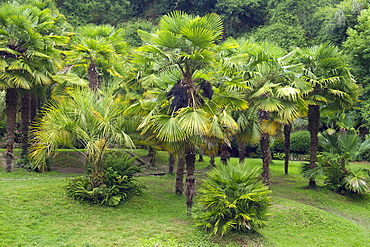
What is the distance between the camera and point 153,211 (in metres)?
13.0

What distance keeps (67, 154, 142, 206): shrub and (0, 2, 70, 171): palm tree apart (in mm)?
5506

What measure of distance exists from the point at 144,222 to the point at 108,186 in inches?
92.6

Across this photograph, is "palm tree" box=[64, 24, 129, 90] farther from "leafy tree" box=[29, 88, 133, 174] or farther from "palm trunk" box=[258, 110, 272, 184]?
"palm trunk" box=[258, 110, 272, 184]

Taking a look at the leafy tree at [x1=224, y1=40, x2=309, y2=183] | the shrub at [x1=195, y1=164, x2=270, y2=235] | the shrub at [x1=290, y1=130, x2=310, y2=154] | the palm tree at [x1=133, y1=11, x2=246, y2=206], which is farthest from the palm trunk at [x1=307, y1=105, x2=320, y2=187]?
the shrub at [x1=290, y1=130, x2=310, y2=154]

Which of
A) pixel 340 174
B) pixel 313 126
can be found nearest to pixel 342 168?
pixel 340 174

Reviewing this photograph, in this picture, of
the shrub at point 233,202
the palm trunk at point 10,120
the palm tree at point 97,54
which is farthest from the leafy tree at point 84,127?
the palm trunk at point 10,120

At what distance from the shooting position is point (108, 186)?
13406mm

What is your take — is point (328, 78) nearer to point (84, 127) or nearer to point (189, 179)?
point (189, 179)

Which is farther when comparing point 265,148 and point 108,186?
point 265,148

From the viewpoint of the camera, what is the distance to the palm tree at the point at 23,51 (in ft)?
52.8

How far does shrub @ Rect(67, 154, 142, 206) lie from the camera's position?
12.8 meters

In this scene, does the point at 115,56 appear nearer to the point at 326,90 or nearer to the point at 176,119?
the point at 176,119

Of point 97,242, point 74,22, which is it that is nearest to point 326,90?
point 97,242

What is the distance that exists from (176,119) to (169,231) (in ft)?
10.5
